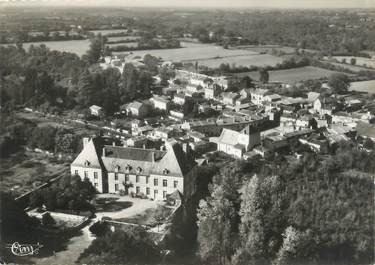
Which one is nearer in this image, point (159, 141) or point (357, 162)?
point (357, 162)

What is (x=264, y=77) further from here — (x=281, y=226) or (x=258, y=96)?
(x=281, y=226)

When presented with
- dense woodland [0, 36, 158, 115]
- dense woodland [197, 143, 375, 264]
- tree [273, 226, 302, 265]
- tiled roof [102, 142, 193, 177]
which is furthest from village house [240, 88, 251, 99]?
tree [273, 226, 302, 265]

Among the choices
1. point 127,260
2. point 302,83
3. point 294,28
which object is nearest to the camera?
point 127,260

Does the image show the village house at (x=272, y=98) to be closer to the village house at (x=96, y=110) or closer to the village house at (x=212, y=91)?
the village house at (x=212, y=91)

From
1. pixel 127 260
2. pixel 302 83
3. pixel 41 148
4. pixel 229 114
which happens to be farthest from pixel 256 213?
pixel 302 83

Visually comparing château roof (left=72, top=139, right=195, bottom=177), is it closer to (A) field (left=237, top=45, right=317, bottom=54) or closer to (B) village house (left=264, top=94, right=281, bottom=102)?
(B) village house (left=264, top=94, right=281, bottom=102)

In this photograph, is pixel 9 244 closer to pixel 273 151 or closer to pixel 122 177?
pixel 122 177
